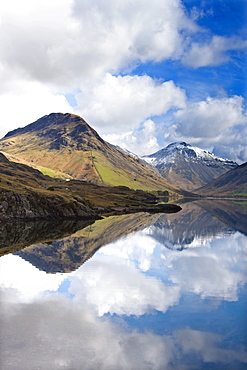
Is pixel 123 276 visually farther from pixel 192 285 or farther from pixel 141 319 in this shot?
pixel 141 319

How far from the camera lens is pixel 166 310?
118 ft

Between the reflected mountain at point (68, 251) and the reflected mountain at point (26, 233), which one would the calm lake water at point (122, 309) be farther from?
the reflected mountain at point (26, 233)

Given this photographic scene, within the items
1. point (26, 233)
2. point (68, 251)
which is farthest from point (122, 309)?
point (26, 233)

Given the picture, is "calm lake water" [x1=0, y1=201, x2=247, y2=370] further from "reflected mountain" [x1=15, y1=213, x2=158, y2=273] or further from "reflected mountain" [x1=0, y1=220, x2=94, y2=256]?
"reflected mountain" [x1=0, y1=220, x2=94, y2=256]

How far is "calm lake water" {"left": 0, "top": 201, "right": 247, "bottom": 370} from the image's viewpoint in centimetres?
2509

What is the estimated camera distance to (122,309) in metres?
36.2

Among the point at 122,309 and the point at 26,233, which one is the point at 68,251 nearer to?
the point at 26,233

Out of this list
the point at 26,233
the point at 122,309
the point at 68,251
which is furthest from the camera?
the point at 26,233

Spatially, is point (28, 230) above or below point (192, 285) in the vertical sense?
above

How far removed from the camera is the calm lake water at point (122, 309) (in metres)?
25.1

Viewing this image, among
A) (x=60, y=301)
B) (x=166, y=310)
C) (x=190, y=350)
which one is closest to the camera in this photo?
(x=190, y=350)

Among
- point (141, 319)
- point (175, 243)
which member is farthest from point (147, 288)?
point (175, 243)

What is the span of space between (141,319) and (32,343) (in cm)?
1141

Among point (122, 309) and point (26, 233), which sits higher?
point (26, 233)
